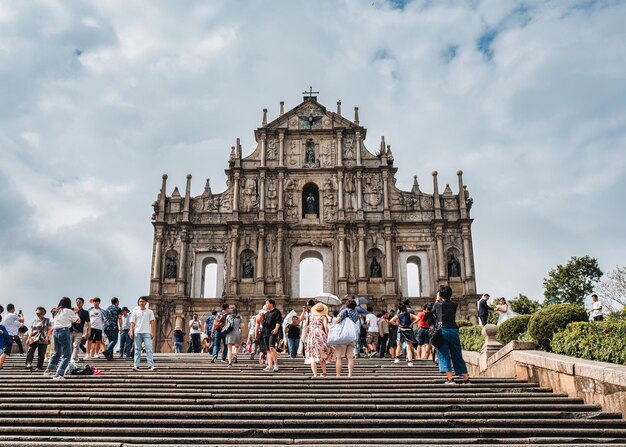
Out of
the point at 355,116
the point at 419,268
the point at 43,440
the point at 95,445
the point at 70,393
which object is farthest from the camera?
the point at 355,116

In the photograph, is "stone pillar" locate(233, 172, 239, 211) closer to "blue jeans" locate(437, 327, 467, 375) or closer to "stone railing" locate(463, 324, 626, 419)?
"stone railing" locate(463, 324, 626, 419)

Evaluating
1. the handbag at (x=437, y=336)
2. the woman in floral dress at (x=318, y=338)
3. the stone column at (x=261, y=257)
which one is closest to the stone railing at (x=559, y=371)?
the handbag at (x=437, y=336)

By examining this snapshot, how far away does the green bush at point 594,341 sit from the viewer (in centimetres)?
896

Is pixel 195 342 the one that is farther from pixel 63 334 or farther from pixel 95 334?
pixel 63 334

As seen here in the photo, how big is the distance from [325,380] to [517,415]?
371cm

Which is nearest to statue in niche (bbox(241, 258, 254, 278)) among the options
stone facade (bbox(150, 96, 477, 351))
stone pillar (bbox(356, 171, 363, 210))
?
stone facade (bbox(150, 96, 477, 351))

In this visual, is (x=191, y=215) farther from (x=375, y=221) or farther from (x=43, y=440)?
(x=43, y=440)

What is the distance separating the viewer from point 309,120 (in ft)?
112

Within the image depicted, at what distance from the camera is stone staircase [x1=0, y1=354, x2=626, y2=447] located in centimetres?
715

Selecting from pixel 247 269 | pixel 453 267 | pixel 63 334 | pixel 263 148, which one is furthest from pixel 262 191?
pixel 63 334

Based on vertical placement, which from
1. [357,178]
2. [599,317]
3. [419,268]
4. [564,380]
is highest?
[357,178]

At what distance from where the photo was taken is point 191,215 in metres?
31.9

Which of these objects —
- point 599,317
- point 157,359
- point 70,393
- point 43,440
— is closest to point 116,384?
point 70,393

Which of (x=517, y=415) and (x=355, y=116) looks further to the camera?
(x=355, y=116)
